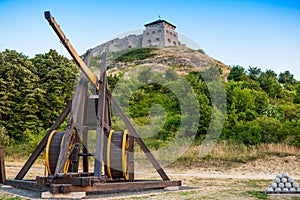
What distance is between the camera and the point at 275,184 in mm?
8047

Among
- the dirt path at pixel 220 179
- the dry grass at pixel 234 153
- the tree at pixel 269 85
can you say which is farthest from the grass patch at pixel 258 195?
the tree at pixel 269 85

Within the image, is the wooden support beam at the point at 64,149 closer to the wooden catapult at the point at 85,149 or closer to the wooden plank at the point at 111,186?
the wooden catapult at the point at 85,149

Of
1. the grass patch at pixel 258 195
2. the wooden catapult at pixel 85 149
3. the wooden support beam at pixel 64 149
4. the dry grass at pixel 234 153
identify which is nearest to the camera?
the wooden catapult at pixel 85 149

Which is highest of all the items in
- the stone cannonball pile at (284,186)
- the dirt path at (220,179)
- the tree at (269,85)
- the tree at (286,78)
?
the tree at (286,78)

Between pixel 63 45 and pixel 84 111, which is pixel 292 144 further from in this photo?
pixel 63 45

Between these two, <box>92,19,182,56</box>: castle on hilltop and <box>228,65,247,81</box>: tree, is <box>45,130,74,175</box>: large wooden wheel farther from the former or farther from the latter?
<box>228,65,247,81</box>: tree

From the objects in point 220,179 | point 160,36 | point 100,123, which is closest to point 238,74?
point 160,36

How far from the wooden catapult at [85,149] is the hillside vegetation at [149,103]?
35.3 feet

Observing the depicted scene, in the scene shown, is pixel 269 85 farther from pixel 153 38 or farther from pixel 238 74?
pixel 153 38

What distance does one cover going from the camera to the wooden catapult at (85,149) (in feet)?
23.6

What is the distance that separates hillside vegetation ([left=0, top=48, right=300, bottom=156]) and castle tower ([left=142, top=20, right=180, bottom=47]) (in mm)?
1709

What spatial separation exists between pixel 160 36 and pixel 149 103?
1841 cm

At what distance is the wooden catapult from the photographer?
720 cm

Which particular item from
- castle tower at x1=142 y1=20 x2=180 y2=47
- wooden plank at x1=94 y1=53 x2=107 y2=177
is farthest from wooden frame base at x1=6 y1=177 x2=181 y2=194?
castle tower at x1=142 y1=20 x2=180 y2=47
